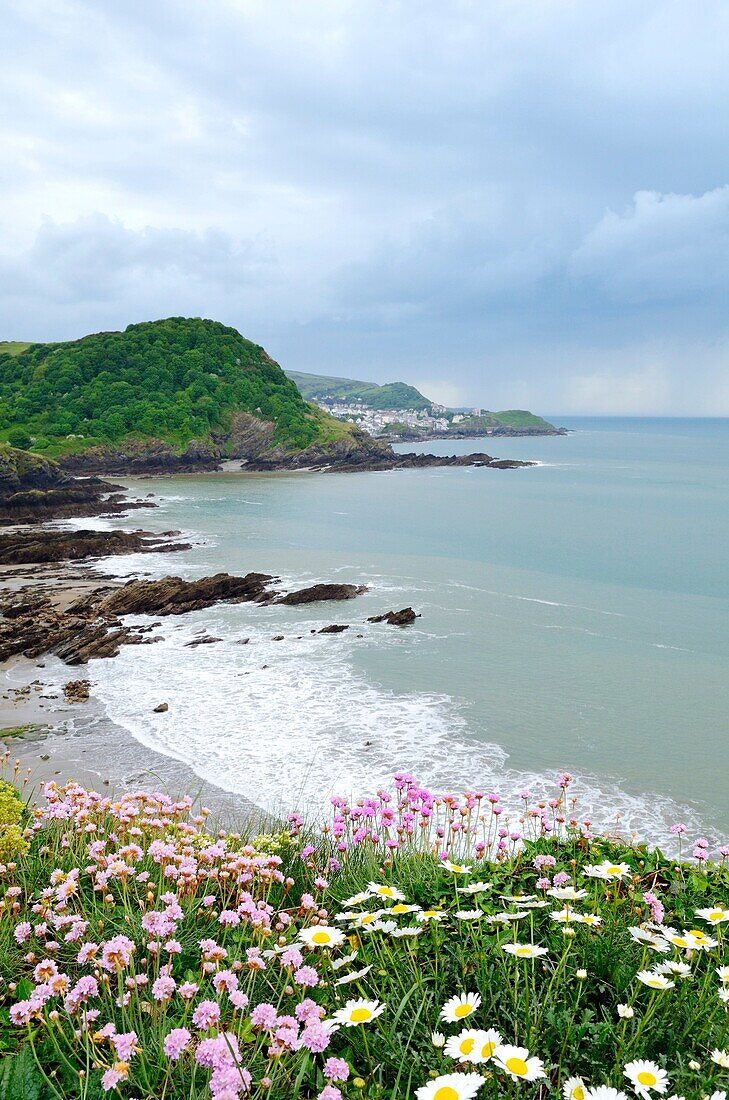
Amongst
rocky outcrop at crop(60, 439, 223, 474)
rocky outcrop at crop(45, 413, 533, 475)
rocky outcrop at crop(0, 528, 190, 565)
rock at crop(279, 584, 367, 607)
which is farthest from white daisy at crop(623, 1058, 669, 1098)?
rocky outcrop at crop(45, 413, 533, 475)

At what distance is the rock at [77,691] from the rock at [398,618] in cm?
1008

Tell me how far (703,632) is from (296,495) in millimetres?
47414

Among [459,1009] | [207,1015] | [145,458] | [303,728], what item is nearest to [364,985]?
[459,1009]

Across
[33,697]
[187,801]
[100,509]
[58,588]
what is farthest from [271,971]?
[100,509]

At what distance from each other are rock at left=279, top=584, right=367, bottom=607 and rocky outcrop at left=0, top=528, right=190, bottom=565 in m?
12.3

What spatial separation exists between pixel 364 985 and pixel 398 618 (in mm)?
21045

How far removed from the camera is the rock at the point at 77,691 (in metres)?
16.8

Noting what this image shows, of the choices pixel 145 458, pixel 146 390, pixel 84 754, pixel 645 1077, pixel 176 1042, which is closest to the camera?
pixel 645 1077

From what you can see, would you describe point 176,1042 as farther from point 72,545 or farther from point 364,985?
point 72,545

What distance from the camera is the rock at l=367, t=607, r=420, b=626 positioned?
24.0 meters

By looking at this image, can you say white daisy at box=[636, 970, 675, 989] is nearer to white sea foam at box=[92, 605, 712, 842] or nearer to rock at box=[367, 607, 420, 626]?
white sea foam at box=[92, 605, 712, 842]

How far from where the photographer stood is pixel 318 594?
27844mm

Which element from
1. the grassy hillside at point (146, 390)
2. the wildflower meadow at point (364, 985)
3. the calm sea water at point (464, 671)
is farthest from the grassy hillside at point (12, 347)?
the wildflower meadow at point (364, 985)

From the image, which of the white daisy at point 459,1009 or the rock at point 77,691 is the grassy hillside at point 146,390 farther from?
the white daisy at point 459,1009
